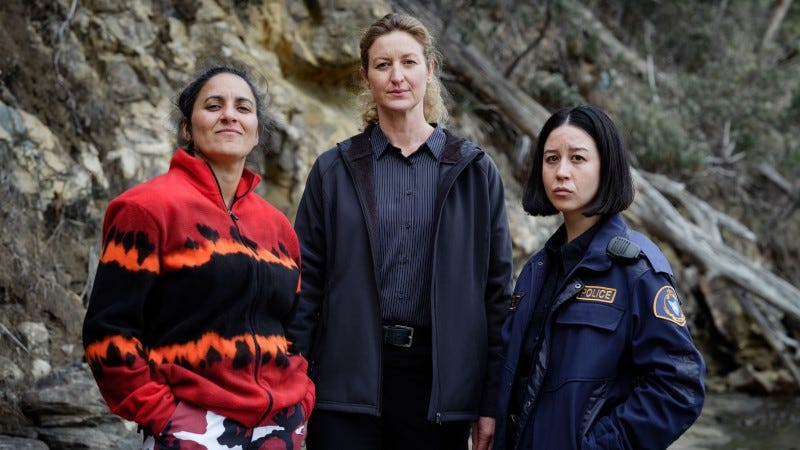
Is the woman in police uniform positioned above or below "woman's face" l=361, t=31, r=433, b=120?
below

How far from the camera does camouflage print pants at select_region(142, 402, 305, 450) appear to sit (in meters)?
2.23

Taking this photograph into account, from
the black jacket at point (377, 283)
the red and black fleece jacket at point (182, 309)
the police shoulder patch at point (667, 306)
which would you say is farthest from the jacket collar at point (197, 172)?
the police shoulder patch at point (667, 306)

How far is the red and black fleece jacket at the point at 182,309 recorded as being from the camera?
2205mm

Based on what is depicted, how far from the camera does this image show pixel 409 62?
3078mm

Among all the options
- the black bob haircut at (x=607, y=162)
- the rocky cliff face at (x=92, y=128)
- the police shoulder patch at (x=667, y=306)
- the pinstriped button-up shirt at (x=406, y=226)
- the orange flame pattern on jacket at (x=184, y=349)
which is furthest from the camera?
the rocky cliff face at (x=92, y=128)

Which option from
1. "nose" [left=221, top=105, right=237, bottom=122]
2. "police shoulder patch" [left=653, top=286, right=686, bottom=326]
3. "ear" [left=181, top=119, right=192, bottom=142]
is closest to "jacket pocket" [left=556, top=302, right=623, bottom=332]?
"police shoulder patch" [left=653, top=286, right=686, bottom=326]

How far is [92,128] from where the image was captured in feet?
17.9

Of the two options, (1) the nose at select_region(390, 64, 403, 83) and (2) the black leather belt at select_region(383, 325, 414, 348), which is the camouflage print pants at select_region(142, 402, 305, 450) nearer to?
(2) the black leather belt at select_region(383, 325, 414, 348)

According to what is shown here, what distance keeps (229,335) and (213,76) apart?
88cm

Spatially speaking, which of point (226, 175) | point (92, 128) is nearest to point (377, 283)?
point (226, 175)

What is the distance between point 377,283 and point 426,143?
61 centimetres

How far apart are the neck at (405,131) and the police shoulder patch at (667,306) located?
46.6 inches

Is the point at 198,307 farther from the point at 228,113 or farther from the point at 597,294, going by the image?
the point at 597,294

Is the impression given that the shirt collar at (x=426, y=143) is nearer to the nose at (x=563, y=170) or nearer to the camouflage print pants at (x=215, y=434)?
the nose at (x=563, y=170)
